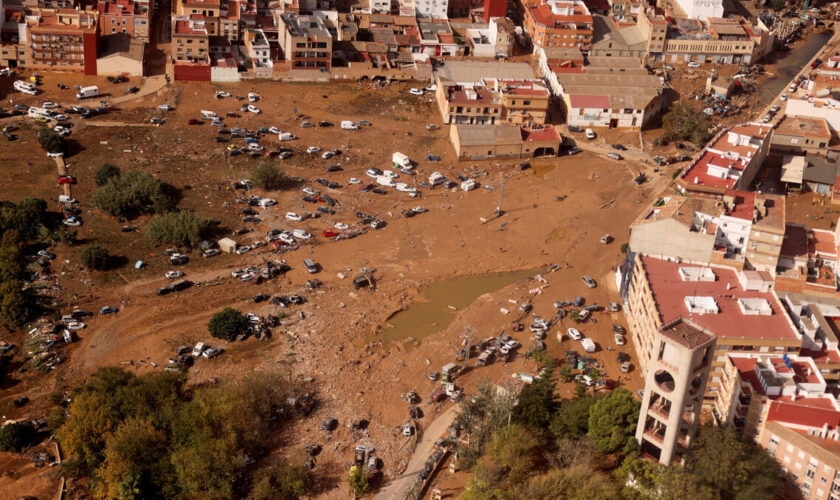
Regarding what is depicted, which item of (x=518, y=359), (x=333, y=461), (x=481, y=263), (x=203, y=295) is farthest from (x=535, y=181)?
(x=333, y=461)

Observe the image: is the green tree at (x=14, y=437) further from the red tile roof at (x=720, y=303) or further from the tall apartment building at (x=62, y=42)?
the tall apartment building at (x=62, y=42)

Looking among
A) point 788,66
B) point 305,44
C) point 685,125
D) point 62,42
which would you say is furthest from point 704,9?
point 62,42

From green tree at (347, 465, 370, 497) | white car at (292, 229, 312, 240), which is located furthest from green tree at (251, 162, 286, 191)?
green tree at (347, 465, 370, 497)

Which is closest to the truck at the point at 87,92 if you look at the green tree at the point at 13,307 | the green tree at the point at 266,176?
the green tree at the point at 266,176

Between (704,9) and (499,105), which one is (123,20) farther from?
(704,9)

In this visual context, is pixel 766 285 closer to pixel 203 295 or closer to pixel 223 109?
pixel 203 295
